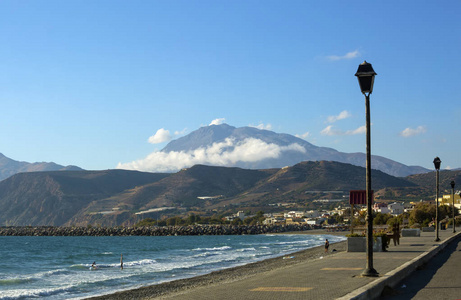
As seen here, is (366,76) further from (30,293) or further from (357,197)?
(30,293)

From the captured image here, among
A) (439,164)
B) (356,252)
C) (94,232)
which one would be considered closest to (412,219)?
(439,164)

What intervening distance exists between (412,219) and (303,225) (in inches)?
3046


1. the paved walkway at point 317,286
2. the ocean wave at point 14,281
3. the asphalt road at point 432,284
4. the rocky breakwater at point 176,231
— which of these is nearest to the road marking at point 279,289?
the paved walkway at point 317,286

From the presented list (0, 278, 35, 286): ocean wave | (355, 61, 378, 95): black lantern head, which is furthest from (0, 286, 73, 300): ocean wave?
(355, 61, 378, 95): black lantern head

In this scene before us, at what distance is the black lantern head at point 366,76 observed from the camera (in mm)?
16156

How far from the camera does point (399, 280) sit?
16109mm

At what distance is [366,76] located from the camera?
16172mm

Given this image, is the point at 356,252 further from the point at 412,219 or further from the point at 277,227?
the point at 277,227

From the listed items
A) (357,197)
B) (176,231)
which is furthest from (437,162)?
(176,231)

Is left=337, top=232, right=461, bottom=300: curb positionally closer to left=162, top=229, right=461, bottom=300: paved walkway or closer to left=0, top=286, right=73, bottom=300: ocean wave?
left=162, top=229, right=461, bottom=300: paved walkway

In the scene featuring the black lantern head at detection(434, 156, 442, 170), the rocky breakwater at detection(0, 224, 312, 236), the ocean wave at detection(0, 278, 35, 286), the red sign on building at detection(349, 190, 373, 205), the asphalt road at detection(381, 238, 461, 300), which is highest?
the black lantern head at detection(434, 156, 442, 170)

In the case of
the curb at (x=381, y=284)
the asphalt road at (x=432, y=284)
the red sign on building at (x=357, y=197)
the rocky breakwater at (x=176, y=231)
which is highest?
the red sign on building at (x=357, y=197)

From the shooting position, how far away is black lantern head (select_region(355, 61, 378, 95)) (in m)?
16.2

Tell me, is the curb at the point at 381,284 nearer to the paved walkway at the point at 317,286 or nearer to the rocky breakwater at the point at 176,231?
the paved walkway at the point at 317,286
